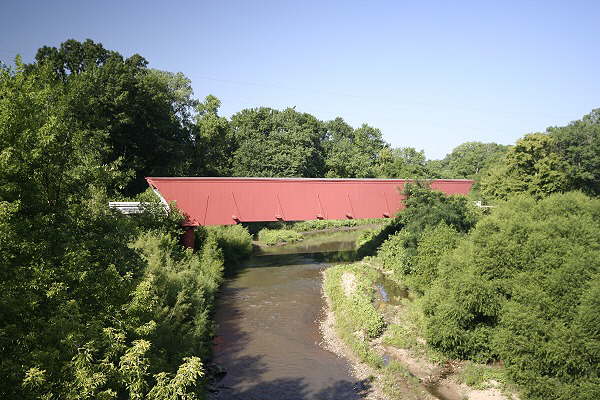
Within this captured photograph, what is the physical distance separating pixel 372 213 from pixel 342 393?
64.9ft

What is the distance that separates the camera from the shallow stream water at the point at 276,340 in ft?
52.9

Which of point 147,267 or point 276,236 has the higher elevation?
point 147,267

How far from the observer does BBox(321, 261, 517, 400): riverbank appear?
15984 millimetres

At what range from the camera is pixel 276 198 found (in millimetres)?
32250

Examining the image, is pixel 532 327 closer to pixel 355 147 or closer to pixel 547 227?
pixel 547 227

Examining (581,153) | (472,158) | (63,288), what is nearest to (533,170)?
(581,153)

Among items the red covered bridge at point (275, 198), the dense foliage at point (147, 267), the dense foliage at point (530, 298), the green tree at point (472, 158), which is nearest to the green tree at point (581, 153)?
the green tree at point (472, 158)

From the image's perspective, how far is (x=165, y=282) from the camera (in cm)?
1922

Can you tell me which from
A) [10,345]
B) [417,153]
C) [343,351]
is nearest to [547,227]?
[343,351]

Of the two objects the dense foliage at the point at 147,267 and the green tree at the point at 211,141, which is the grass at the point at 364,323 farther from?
the green tree at the point at 211,141

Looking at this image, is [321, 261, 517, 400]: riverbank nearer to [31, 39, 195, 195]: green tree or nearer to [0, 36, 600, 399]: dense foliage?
[0, 36, 600, 399]: dense foliage

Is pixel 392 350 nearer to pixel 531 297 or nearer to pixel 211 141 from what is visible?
pixel 531 297

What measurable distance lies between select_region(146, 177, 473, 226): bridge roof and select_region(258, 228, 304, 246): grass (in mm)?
13550

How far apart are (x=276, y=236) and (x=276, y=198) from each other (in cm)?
1466
